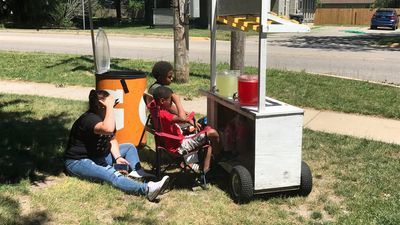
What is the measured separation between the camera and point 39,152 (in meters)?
5.70

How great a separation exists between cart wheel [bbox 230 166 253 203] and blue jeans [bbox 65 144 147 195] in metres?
0.79

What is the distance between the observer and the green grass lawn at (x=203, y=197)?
4125mm

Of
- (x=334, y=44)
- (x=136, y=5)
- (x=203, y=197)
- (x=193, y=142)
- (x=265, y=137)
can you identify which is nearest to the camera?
(x=265, y=137)

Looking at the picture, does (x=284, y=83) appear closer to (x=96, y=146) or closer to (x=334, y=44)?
(x=96, y=146)

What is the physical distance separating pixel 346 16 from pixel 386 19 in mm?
12615

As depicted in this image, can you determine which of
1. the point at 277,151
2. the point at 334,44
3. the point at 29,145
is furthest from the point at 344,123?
the point at 334,44

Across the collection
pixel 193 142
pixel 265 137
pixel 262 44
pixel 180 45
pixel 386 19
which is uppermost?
pixel 386 19

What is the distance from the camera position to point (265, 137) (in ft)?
14.1

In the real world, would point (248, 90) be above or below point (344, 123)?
above

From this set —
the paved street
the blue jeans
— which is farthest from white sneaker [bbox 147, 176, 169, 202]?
the paved street

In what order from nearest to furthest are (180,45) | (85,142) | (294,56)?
(85,142)
(180,45)
(294,56)

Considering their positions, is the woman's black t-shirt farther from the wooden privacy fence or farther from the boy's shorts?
the wooden privacy fence

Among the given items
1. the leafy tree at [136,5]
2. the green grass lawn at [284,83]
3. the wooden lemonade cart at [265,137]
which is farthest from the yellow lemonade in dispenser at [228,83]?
the leafy tree at [136,5]

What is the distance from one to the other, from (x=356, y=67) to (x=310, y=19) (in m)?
45.4
